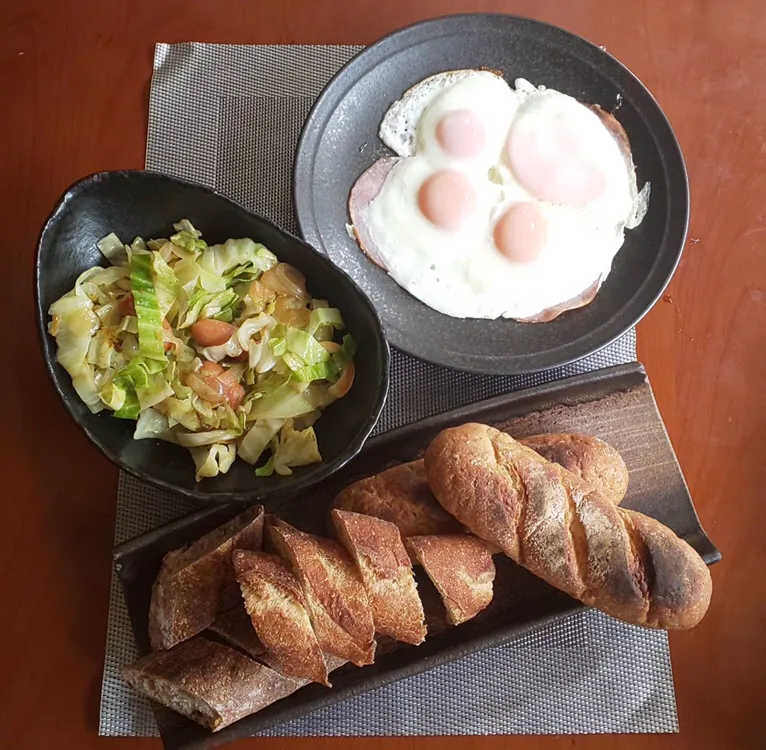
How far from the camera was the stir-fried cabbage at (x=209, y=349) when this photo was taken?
1.79 m

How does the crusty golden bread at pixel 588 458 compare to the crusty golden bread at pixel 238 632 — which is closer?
the crusty golden bread at pixel 238 632

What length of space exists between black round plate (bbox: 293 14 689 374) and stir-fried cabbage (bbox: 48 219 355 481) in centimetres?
28

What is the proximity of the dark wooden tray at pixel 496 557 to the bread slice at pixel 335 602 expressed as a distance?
0.74 feet

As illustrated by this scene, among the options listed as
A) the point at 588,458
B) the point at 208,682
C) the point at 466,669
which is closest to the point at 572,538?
the point at 588,458

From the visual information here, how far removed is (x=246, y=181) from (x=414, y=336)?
81 cm

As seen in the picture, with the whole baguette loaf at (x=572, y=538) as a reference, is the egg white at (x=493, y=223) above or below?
above

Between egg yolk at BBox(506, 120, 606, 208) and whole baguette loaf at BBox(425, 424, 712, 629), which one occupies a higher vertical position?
egg yolk at BBox(506, 120, 606, 208)

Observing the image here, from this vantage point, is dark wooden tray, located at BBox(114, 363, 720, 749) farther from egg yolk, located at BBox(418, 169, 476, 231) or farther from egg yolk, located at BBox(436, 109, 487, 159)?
egg yolk, located at BBox(436, 109, 487, 159)


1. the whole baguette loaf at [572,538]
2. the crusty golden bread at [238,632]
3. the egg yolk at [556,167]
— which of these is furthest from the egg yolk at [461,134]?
the crusty golden bread at [238,632]

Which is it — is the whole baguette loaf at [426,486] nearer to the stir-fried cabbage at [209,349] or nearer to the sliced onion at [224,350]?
the stir-fried cabbage at [209,349]

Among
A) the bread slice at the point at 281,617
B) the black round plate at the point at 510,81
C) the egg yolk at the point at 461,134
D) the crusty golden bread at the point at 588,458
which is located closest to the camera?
the bread slice at the point at 281,617

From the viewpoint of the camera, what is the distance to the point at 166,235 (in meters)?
1.95

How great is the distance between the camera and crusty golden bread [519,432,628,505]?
1998 mm

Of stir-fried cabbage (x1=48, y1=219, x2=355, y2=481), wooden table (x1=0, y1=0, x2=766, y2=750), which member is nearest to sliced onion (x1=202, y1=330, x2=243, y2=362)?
stir-fried cabbage (x1=48, y1=219, x2=355, y2=481)
